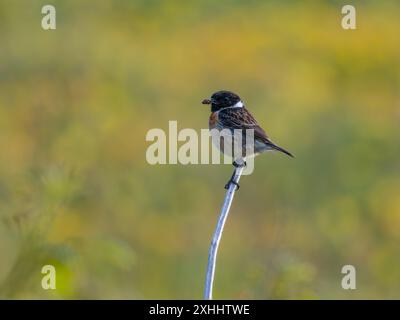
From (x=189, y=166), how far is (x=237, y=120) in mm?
3819

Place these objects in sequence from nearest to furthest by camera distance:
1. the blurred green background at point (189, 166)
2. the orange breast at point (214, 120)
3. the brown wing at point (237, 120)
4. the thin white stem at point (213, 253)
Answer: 1. the thin white stem at point (213, 253)
2. the blurred green background at point (189, 166)
3. the brown wing at point (237, 120)
4. the orange breast at point (214, 120)

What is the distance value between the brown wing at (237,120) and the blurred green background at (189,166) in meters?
0.90

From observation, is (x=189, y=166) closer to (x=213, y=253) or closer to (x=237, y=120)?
(x=237, y=120)

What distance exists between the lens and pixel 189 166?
10641 mm

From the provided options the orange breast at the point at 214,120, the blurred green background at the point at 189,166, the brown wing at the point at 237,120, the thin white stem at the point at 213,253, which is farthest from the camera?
the orange breast at the point at 214,120

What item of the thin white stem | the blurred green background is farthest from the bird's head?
the thin white stem

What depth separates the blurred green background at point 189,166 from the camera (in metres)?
6.57

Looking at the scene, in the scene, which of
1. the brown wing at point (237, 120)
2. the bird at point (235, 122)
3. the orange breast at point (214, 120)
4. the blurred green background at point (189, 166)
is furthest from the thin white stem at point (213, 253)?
the orange breast at point (214, 120)

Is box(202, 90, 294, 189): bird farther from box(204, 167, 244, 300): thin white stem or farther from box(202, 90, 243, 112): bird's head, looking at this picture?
box(204, 167, 244, 300): thin white stem

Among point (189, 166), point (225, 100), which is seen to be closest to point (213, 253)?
point (225, 100)

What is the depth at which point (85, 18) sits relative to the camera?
50.2 feet

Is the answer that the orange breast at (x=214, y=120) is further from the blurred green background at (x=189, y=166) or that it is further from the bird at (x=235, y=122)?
the blurred green background at (x=189, y=166)

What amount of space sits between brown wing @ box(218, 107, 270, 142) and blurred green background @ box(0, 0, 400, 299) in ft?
2.94
